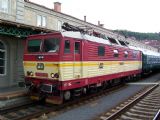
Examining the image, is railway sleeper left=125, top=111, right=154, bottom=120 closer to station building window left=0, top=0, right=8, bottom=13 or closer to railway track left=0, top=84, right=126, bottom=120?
railway track left=0, top=84, right=126, bottom=120

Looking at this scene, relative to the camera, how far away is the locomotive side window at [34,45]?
13188 mm

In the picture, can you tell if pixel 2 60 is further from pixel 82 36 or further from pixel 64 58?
pixel 64 58

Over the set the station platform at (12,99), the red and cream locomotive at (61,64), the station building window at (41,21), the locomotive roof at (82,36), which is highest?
the station building window at (41,21)

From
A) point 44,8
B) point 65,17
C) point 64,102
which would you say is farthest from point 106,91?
point 65,17

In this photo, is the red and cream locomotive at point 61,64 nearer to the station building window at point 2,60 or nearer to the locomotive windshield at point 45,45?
the locomotive windshield at point 45,45

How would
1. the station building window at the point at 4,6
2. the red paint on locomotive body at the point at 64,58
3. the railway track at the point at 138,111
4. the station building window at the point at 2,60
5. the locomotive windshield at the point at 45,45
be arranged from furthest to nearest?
the station building window at the point at 4,6, the station building window at the point at 2,60, the locomotive windshield at the point at 45,45, the red paint on locomotive body at the point at 64,58, the railway track at the point at 138,111

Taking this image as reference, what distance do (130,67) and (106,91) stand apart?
570 centimetres

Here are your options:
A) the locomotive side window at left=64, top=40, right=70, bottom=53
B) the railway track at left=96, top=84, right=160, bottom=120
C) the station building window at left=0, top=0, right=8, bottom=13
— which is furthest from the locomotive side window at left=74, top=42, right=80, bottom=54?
the station building window at left=0, top=0, right=8, bottom=13

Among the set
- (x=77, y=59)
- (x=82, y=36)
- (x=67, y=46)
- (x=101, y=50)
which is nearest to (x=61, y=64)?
(x=67, y=46)

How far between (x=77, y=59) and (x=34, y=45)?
2141mm

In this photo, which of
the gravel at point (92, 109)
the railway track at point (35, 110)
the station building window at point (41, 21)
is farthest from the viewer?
the station building window at point (41, 21)

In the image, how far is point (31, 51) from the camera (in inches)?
530

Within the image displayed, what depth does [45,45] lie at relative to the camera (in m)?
12.9

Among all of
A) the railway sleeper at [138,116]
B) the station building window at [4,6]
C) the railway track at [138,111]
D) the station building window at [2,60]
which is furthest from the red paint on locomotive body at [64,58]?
the station building window at [4,6]
